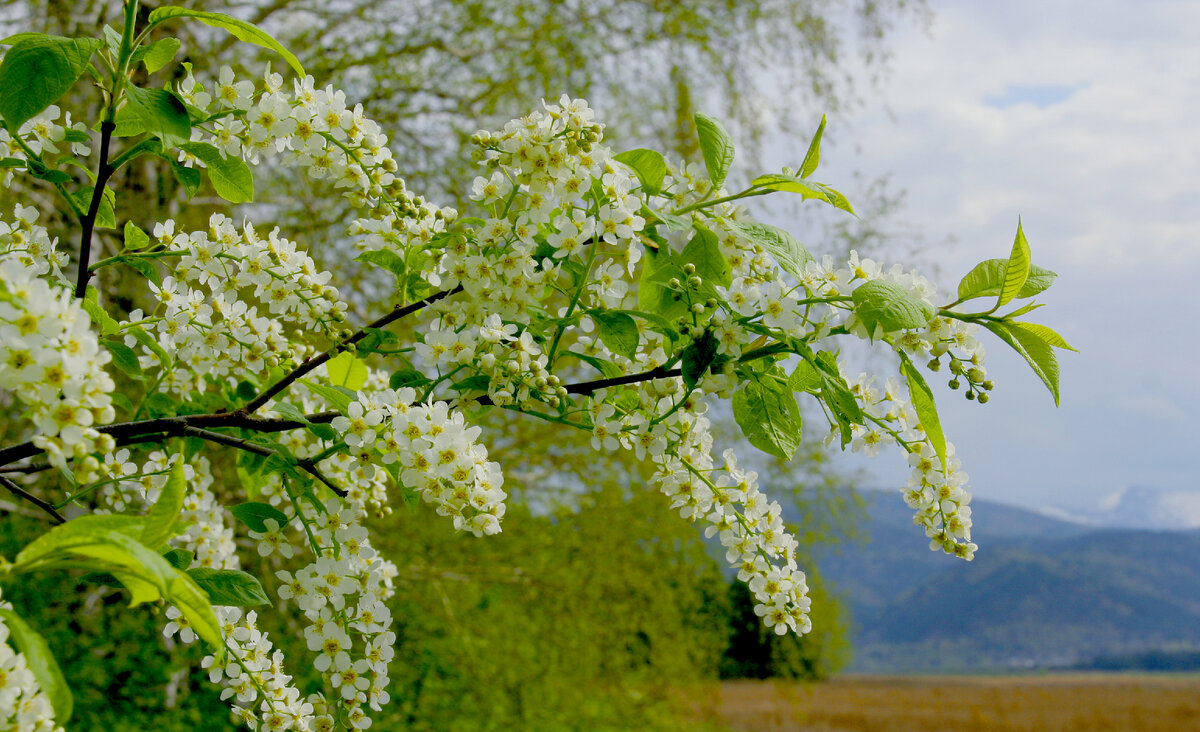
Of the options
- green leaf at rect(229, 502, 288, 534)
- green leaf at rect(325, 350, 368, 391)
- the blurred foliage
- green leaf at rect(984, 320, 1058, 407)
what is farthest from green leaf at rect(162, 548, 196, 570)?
the blurred foliage

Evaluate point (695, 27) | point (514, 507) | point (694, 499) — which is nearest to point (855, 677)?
point (514, 507)

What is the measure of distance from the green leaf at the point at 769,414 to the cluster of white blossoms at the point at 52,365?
0.61 m

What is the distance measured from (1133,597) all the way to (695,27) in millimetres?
46509

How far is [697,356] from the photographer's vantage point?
36.4 inches

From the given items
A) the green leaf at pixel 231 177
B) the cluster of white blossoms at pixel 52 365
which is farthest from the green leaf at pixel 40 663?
the green leaf at pixel 231 177

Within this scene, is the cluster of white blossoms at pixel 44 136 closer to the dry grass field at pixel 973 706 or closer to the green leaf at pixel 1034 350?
the green leaf at pixel 1034 350

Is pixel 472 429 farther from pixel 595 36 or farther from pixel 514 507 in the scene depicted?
pixel 595 36

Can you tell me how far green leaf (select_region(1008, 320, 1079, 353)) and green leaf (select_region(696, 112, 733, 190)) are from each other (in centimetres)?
35

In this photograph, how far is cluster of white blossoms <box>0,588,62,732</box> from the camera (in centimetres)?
62

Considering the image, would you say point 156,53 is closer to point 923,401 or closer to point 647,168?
point 647,168

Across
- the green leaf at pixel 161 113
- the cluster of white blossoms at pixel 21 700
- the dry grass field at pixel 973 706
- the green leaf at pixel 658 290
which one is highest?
the green leaf at pixel 161 113

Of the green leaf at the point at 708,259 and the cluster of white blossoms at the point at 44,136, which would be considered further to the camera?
the cluster of white blossoms at the point at 44,136

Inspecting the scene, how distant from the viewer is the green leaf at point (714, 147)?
98cm

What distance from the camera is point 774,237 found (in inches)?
37.7
